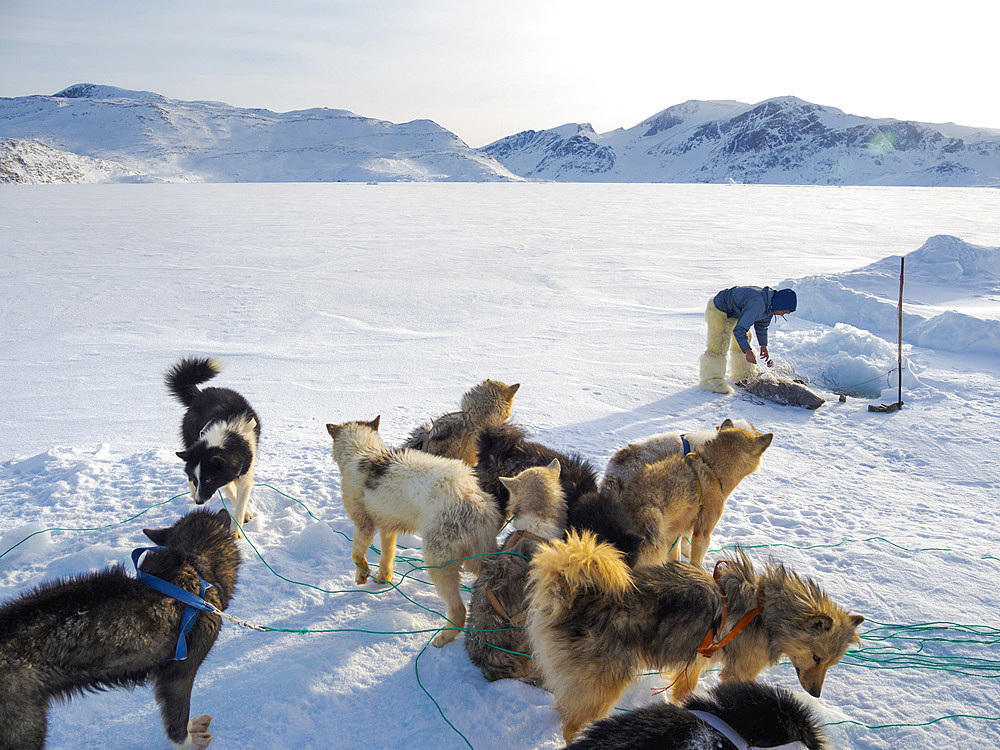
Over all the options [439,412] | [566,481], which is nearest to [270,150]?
[439,412]

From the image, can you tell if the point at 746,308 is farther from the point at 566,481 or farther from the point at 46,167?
the point at 46,167

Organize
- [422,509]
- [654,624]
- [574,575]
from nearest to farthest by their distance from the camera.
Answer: [574,575] < [654,624] < [422,509]

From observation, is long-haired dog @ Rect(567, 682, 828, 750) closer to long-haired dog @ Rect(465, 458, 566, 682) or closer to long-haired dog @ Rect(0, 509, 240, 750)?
long-haired dog @ Rect(465, 458, 566, 682)

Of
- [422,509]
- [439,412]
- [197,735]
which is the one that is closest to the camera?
Answer: [197,735]

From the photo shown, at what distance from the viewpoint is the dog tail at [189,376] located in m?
5.68

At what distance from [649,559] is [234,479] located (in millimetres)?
3116

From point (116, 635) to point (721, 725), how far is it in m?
2.35

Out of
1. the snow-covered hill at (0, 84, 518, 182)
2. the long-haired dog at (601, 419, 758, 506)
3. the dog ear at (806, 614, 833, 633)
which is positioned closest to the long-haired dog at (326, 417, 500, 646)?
the long-haired dog at (601, 419, 758, 506)

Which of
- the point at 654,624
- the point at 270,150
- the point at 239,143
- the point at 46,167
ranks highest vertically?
the point at 239,143

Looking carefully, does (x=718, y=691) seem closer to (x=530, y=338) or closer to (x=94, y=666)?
(x=94, y=666)

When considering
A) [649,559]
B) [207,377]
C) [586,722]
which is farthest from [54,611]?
[207,377]

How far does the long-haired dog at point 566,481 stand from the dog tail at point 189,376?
9.50ft

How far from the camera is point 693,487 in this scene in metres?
4.04

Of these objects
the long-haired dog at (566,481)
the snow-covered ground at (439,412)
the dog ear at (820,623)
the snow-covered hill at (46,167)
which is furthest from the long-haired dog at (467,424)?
the snow-covered hill at (46,167)
